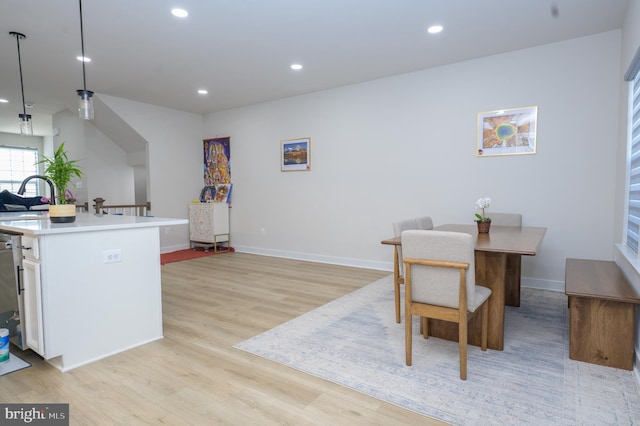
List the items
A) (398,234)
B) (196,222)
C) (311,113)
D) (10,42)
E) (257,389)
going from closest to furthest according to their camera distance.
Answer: (257,389), (398,234), (10,42), (311,113), (196,222)

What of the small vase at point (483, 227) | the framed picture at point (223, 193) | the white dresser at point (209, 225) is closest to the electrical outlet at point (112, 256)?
the small vase at point (483, 227)

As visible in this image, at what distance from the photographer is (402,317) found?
10.4ft

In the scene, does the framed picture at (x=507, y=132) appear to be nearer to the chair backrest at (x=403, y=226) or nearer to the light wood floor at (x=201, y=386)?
the chair backrest at (x=403, y=226)

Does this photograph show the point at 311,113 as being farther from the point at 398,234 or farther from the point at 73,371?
the point at 73,371

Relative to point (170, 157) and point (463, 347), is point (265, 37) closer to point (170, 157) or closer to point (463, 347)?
point (463, 347)

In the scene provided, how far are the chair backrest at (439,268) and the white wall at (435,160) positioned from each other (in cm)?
242

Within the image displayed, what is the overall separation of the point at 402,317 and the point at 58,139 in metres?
8.16

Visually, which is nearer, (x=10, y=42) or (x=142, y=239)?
(x=142, y=239)

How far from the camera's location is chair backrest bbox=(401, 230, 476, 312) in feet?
6.72

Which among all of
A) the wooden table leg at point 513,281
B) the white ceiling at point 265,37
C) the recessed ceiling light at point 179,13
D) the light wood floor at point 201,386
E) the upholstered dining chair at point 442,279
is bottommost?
the light wood floor at point 201,386

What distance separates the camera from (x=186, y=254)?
6371 mm

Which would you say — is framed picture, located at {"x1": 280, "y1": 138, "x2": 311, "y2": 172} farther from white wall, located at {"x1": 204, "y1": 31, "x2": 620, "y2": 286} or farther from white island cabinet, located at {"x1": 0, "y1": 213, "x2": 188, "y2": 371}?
white island cabinet, located at {"x1": 0, "y1": 213, "x2": 188, "y2": 371}

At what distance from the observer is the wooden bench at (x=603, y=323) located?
2.18 meters

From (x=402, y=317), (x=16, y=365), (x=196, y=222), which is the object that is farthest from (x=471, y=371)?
(x=196, y=222)
